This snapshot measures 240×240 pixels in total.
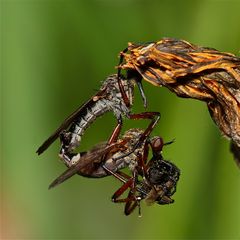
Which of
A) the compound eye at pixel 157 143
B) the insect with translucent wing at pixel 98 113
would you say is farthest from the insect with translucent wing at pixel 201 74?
the compound eye at pixel 157 143

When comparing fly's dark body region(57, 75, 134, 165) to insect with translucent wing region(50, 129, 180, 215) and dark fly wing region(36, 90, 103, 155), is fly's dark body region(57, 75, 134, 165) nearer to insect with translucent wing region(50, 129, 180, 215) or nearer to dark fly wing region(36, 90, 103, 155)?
dark fly wing region(36, 90, 103, 155)

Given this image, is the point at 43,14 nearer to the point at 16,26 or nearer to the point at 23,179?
the point at 16,26

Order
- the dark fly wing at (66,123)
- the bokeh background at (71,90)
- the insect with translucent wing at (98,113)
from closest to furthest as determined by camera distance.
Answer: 1. the insect with translucent wing at (98,113)
2. the dark fly wing at (66,123)
3. the bokeh background at (71,90)

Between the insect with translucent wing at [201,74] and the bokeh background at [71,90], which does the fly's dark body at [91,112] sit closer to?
the bokeh background at [71,90]

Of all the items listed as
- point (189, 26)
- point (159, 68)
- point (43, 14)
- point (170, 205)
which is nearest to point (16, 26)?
point (43, 14)

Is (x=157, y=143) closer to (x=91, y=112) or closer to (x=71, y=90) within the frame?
(x=91, y=112)

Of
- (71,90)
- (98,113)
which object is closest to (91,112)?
(98,113)

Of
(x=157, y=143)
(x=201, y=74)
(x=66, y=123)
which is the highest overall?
(x=201, y=74)

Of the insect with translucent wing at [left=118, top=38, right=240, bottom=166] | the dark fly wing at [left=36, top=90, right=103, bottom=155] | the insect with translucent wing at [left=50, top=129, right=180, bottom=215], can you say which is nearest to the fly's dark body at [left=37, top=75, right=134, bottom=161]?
the dark fly wing at [left=36, top=90, right=103, bottom=155]
